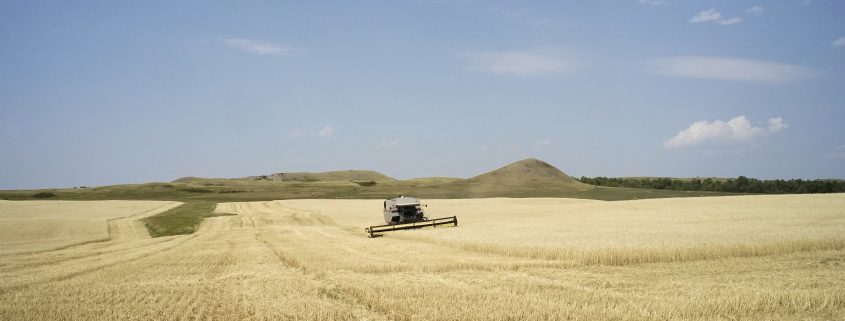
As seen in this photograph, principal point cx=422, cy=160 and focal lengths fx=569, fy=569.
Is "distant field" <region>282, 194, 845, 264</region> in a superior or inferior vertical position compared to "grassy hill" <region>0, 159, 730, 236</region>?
inferior

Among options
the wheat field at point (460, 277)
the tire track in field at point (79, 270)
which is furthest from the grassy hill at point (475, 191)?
the tire track in field at point (79, 270)

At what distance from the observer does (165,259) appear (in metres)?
23.2

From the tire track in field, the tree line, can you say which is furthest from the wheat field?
the tree line

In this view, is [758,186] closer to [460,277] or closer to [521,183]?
[521,183]

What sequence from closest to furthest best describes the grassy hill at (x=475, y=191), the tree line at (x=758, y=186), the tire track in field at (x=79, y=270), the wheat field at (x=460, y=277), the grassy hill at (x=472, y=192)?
1. the wheat field at (x=460, y=277)
2. the tire track in field at (x=79, y=270)
3. the grassy hill at (x=472, y=192)
4. the grassy hill at (x=475, y=191)
5. the tree line at (x=758, y=186)

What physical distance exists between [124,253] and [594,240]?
21427mm

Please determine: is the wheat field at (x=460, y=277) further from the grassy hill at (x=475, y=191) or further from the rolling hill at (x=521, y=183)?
the rolling hill at (x=521, y=183)

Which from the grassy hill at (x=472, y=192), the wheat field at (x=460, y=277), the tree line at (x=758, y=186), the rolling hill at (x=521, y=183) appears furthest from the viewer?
the tree line at (x=758, y=186)

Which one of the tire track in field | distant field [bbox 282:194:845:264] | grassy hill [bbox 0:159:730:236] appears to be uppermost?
grassy hill [bbox 0:159:730:236]

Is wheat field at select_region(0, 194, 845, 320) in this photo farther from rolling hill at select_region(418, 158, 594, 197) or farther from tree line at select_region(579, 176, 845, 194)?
tree line at select_region(579, 176, 845, 194)

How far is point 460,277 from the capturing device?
16891 mm

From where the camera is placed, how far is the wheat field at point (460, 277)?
11.7m

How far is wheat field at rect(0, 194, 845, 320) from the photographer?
11727 millimetres

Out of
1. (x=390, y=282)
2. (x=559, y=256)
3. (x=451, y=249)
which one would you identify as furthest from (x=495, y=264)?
(x=451, y=249)
